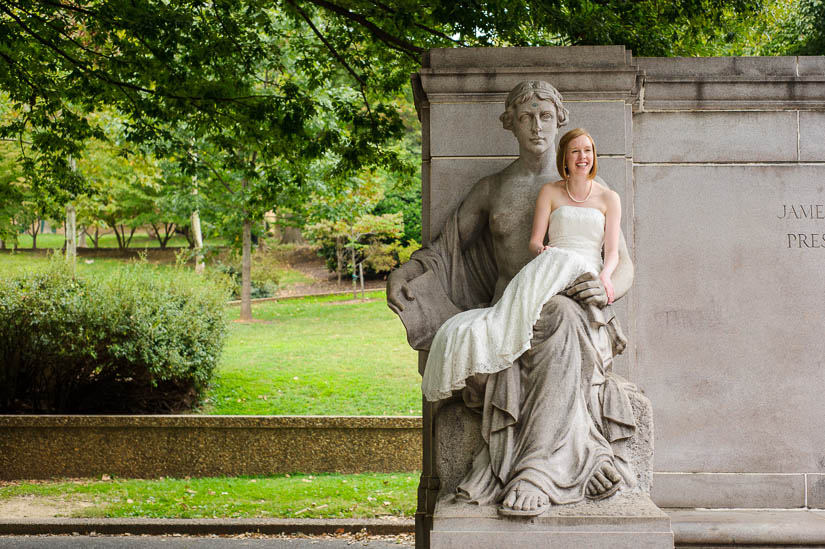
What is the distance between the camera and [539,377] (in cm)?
463

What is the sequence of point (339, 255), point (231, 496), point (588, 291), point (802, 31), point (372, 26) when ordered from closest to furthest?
1. point (588, 291)
2. point (372, 26)
3. point (231, 496)
4. point (802, 31)
5. point (339, 255)

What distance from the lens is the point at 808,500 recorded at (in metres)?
6.19

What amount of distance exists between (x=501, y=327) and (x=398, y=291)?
0.83m

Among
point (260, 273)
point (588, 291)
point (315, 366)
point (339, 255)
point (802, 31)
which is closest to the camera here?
point (588, 291)

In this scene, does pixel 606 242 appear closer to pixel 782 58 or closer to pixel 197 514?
pixel 782 58

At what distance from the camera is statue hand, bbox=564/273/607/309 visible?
187 inches

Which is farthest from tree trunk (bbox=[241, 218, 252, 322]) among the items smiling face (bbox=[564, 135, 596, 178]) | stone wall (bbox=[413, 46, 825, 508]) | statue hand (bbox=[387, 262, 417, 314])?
smiling face (bbox=[564, 135, 596, 178])

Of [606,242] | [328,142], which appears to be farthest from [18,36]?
[606,242]

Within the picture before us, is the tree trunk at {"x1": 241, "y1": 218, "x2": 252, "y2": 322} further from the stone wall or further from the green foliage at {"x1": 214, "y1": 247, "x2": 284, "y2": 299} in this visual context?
the stone wall

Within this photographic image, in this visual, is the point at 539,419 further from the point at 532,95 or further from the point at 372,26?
the point at 372,26

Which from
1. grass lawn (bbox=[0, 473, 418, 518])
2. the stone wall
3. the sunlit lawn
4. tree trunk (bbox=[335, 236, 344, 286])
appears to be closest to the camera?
the stone wall

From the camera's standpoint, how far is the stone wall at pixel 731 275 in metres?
6.23

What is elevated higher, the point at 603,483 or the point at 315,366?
the point at 603,483

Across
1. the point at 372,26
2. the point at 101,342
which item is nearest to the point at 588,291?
the point at 372,26
